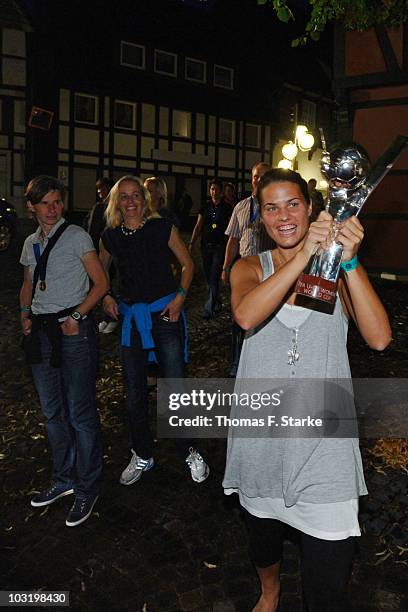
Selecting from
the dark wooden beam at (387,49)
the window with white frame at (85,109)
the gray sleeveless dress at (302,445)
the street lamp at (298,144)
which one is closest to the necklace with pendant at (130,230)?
the gray sleeveless dress at (302,445)

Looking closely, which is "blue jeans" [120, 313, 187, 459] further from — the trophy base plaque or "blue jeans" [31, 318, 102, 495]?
the trophy base plaque

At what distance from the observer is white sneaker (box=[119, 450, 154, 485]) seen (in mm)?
4723

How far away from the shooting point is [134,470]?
475 centimetres

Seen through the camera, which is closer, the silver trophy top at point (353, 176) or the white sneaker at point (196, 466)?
the silver trophy top at point (353, 176)

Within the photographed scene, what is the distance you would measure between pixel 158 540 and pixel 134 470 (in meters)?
0.84

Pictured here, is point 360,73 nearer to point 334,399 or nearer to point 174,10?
point 334,399

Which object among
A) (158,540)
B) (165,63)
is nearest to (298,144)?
(158,540)

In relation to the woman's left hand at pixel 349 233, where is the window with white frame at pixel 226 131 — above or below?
above

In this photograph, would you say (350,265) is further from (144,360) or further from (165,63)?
(165,63)

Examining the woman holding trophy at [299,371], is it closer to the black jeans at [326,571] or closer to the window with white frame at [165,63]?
the black jeans at [326,571]

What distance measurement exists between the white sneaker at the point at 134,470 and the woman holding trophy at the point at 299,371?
2.22 m

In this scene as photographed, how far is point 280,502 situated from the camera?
2.53 m

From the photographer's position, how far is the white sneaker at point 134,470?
4723 mm

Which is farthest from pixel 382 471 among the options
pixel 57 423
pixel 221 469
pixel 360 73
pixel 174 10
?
pixel 174 10
